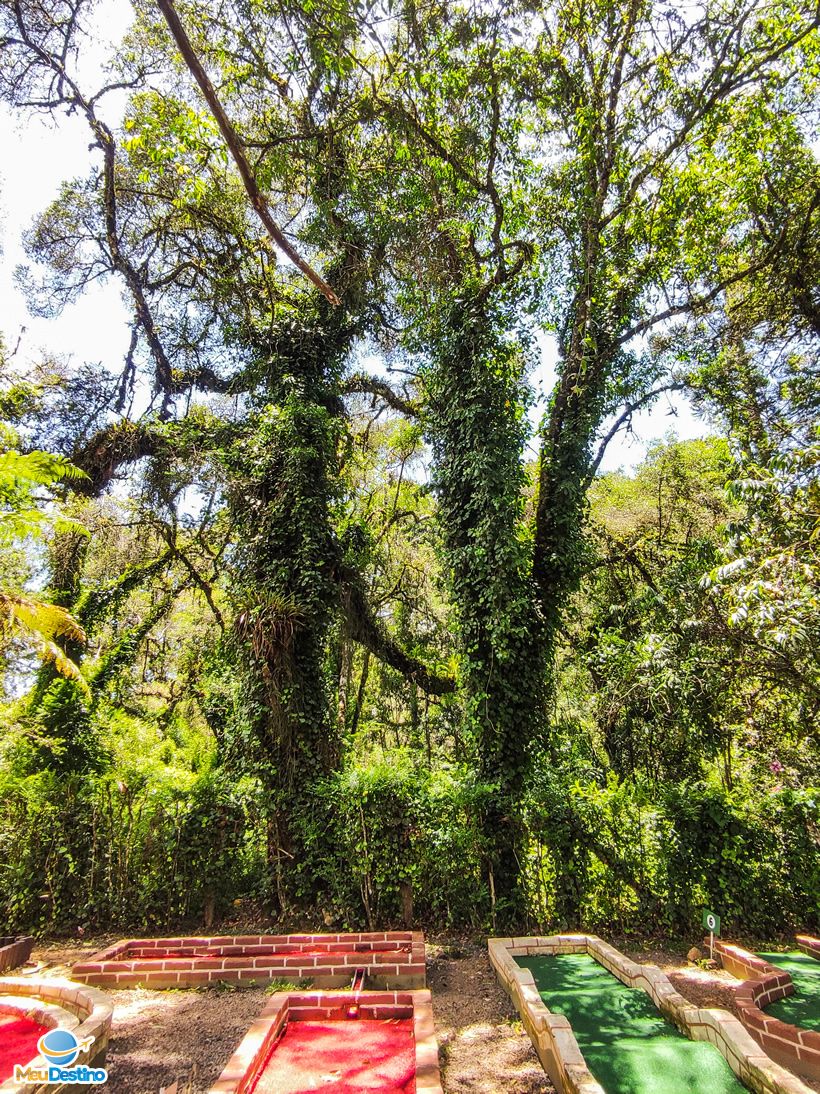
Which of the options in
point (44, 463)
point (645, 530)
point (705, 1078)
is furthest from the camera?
point (645, 530)

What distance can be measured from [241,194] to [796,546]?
9.10 metres

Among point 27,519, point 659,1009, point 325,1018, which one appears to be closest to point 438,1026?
point 325,1018

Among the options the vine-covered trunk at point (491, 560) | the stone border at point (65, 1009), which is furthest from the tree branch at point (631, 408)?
the stone border at point (65, 1009)

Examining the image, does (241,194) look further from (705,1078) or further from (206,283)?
(705,1078)

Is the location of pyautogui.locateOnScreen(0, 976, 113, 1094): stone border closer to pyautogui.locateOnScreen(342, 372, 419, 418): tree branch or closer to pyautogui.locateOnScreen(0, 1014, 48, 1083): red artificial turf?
pyautogui.locateOnScreen(0, 1014, 48, 1083): red artificial turf

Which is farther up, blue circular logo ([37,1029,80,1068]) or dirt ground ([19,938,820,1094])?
blue circular logo ([37,1029,80,1068])

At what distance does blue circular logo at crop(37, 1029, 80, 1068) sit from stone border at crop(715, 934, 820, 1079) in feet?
13.9

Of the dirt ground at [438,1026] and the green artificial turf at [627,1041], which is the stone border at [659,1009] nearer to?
the green artificial turf at [627,1041]

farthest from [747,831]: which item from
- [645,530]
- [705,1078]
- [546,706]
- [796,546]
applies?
[645,530]

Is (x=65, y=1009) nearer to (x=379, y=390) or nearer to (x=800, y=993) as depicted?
(x=800, y=993)

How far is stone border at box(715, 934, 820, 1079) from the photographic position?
351cm

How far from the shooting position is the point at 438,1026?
4.36 m

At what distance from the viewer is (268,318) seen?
9758mm

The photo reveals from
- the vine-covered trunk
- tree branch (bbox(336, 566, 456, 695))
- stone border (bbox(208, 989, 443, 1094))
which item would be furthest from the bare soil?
tree branch (bbox(336, 566, 456, 695))
